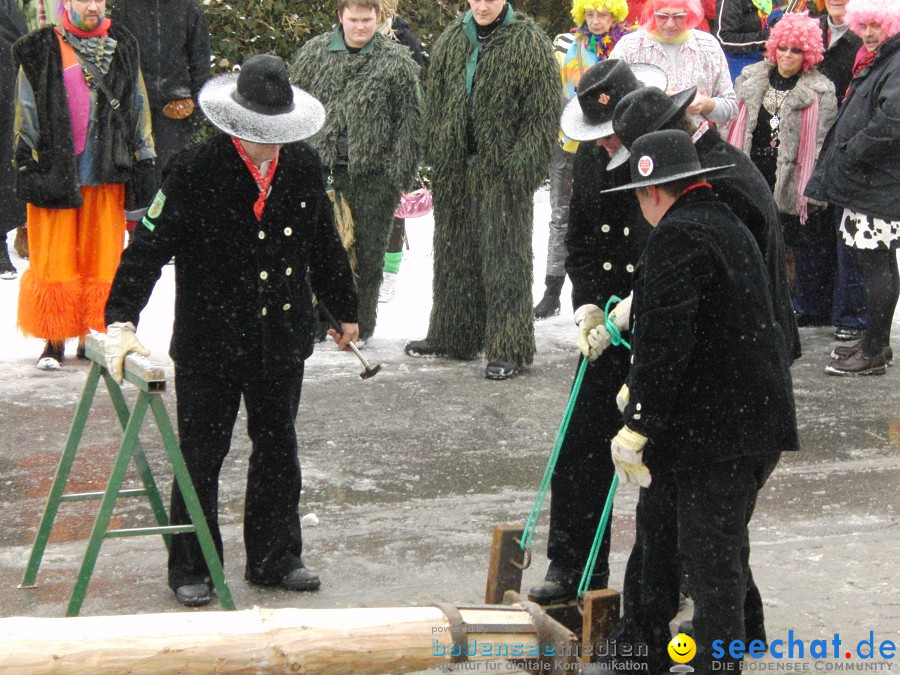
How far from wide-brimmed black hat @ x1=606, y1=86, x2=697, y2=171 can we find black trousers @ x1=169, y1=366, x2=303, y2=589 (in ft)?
5.09

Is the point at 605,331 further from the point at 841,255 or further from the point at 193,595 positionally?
the point at 841,255

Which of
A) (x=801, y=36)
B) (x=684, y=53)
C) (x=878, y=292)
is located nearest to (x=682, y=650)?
(x=878, y=292)

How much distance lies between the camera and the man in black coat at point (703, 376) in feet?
12.0

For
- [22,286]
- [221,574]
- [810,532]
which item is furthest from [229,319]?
[22,286]

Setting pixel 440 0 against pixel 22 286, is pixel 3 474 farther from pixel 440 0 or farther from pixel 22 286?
pixel 440 0

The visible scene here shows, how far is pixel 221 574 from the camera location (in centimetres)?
447

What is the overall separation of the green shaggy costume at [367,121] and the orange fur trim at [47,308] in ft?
5.41

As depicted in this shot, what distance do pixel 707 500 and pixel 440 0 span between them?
8.02 meters

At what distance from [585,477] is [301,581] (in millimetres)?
1103

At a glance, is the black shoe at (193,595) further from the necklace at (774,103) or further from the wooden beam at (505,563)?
the necklace at (774,103)

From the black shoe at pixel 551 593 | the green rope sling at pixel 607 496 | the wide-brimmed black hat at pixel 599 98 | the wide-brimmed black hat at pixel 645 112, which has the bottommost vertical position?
the black shoe at pixel 551 593

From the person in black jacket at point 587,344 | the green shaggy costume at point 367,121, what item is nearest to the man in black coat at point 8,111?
the green shaggy costume at point 367,121

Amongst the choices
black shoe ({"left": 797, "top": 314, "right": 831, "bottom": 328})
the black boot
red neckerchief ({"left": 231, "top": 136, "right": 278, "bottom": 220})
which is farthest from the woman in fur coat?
red neckerchief ({"left": 231, "top": 136, "right": 278, "bottom": 220})

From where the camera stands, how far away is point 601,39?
8.60 m
